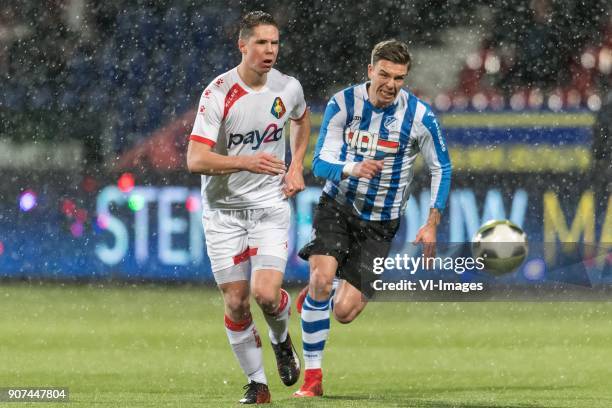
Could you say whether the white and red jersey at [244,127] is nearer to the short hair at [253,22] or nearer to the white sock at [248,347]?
the short hair at [253,22]

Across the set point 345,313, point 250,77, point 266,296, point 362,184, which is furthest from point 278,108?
point 345,313

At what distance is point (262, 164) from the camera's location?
7176 millimetres

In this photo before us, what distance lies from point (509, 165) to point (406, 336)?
120 inches

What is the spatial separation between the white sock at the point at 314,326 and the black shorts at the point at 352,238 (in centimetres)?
28

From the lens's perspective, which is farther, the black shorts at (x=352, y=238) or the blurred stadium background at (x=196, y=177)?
the blurred stadium background at (x=196, y=177)

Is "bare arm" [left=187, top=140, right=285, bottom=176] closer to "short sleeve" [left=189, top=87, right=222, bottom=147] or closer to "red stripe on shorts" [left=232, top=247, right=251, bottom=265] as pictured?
"short sleeve" [left=189, top=87, right=222, bottom=147]

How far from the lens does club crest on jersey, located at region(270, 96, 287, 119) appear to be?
7629mm

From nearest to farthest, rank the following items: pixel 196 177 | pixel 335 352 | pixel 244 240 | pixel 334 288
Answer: pixel 244 240
pixel 334 288
pixel 335 352
pixel 196 177

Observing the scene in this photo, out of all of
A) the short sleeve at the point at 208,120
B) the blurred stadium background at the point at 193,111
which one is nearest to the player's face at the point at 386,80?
the short sleeve at the point at 208,120

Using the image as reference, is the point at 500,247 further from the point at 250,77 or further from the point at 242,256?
the point at 250,77

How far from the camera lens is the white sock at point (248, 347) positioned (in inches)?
302

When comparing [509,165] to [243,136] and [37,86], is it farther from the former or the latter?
[243,136]

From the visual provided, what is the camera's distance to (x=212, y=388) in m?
8.70

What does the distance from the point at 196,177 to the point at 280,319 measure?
6.94 metres
